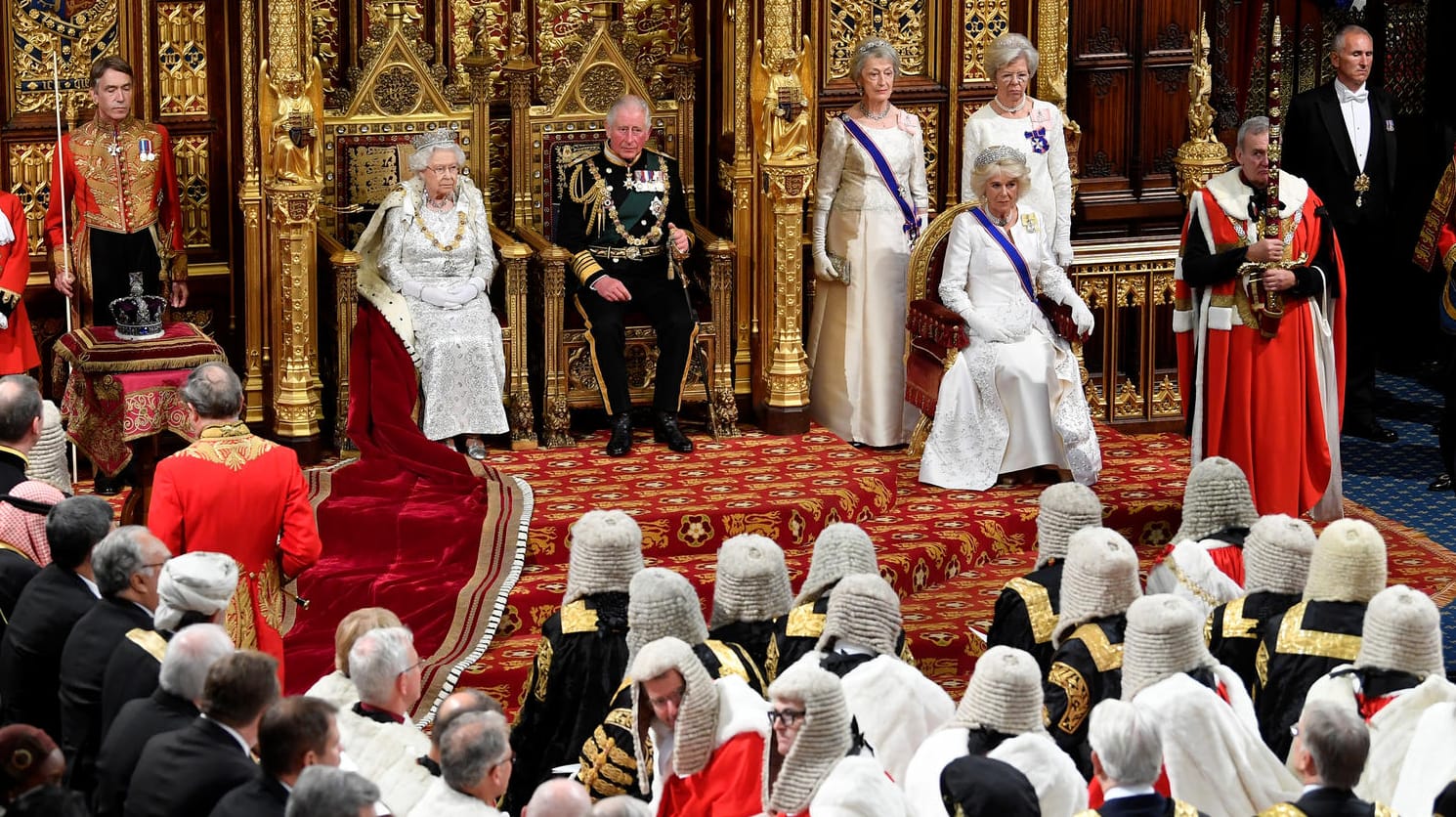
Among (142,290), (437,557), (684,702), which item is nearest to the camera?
(684,702)

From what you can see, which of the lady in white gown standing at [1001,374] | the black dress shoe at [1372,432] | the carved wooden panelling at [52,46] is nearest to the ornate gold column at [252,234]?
the carved wooden panelling at [52,46]

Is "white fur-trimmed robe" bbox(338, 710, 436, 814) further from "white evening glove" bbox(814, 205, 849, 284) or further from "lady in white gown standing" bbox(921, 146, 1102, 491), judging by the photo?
"white evening glove" bbox(814, 205, 849, 284)

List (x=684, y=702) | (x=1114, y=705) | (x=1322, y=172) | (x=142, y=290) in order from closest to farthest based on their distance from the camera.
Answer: (x=1114, y=705), (x=684, y=702), (x=142, y=290), (x=1322, y=172)

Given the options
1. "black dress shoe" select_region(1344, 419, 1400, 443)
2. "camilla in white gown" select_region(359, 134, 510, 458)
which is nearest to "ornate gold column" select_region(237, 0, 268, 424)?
"camilla in white gown" select_region(359, 134, 510, 458)

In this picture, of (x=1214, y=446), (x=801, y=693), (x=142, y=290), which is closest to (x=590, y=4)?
(x=142, y=290)

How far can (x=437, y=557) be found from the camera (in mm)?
9836

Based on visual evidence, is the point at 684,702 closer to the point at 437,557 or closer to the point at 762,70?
the point at 437,557

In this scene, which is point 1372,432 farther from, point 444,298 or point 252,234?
point 252,234

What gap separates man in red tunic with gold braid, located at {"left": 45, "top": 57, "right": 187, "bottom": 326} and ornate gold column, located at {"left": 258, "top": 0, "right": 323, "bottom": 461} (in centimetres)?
50

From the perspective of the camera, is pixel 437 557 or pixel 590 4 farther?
pixel 590 4

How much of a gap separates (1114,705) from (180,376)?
5.37 meters

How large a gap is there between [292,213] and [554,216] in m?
1.42

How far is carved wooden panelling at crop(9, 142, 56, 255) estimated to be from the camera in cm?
1105

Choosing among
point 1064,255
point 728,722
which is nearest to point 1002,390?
point 1064,255
